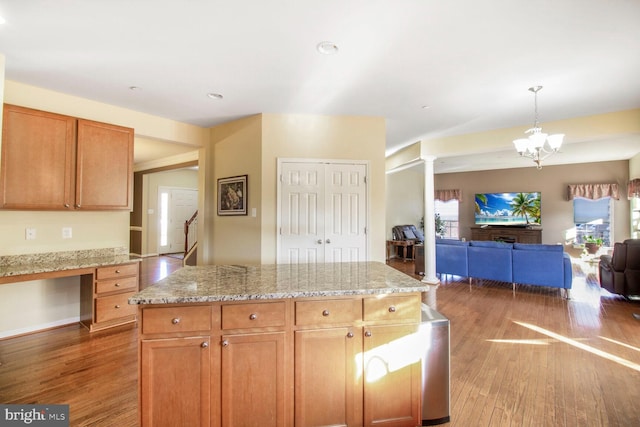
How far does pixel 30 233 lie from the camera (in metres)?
3.11

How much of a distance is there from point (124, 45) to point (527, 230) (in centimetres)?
947

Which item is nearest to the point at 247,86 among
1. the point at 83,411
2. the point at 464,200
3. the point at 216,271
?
the point at 216,271

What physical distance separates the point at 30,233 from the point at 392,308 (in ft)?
12.4

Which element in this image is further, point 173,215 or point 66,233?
point 173,215

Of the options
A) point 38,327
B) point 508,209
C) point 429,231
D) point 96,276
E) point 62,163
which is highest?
point 62,163

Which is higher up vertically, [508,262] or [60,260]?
[60,260]

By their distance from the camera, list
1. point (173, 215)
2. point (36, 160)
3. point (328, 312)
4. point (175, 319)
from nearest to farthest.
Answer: point (175, 319) < point (328, 312) < point (36, 160) < point (173, 215)

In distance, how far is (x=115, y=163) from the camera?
3.36 m

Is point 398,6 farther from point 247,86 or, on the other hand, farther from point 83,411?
point 83,411

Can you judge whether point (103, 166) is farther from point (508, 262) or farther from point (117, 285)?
point (508, 262)

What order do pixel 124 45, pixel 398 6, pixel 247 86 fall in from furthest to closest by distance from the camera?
pixel 247 86
pixel 124 45
pixel 398 6

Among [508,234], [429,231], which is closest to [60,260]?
[429,231]

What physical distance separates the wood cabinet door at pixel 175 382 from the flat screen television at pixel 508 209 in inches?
368

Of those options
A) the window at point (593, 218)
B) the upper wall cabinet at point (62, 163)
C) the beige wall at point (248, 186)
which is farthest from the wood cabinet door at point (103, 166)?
the window at point (593, 218)
